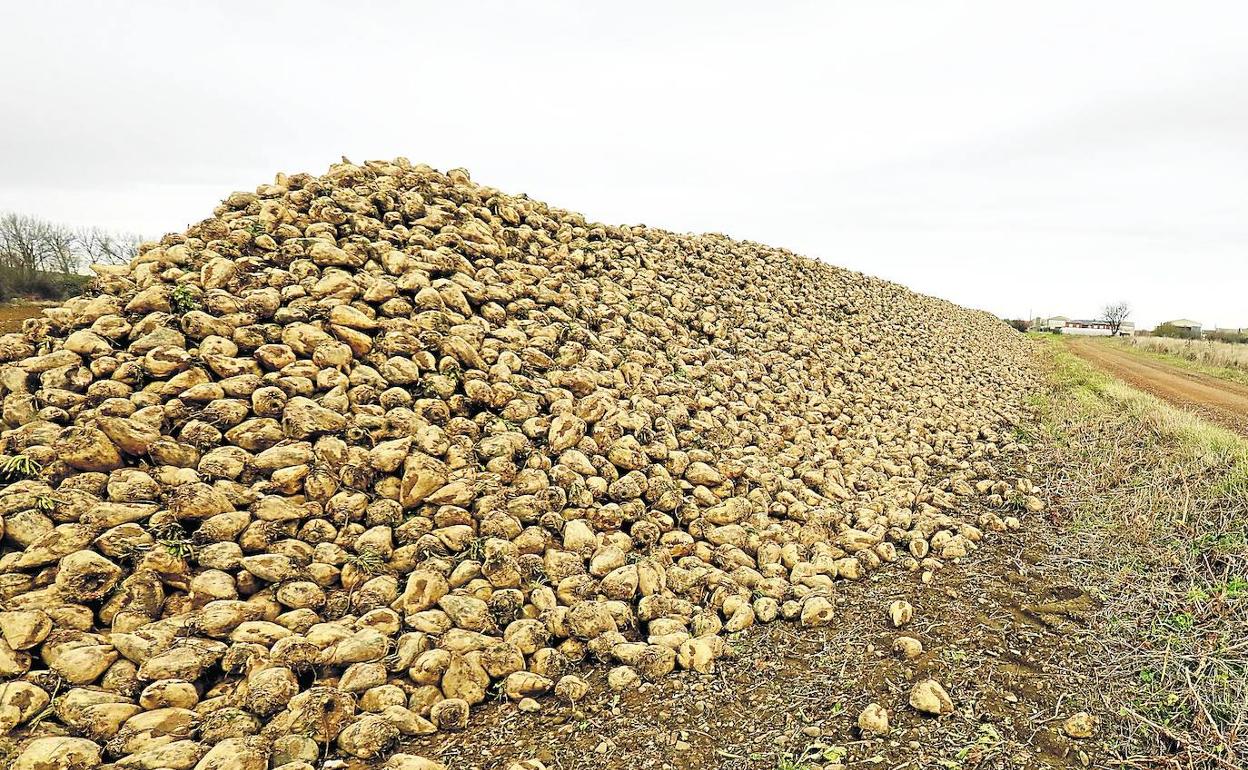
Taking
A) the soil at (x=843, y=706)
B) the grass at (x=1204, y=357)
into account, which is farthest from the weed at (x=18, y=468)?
the grass at (x=1204, y=357)

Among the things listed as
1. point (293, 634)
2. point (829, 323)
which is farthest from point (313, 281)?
point (829, 323)

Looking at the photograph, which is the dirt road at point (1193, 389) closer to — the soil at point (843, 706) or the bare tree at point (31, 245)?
the soil at point (843, 706)

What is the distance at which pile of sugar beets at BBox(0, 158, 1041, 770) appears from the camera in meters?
2.74

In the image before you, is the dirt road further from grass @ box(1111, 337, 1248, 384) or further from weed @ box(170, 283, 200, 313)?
weed @ box(170, 283, 200, 313)

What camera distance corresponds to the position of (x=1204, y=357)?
63.8 feet

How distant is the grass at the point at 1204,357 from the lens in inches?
643

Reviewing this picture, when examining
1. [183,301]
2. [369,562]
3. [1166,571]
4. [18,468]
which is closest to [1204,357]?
[1166,571]

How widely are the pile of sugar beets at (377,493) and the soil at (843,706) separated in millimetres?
158

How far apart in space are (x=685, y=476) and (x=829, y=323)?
21.5ft

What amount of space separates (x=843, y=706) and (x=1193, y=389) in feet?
48.4

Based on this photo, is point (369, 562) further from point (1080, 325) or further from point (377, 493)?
point (1080, 325)

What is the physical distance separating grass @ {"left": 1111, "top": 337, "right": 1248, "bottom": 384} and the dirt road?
22.9 inches

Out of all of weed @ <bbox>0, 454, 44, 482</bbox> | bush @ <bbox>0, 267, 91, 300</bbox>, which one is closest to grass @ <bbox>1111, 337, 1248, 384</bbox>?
weed @ <bbox>0, 454, 44, 482</bbox>

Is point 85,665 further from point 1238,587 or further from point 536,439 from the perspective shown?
point 1238,587
